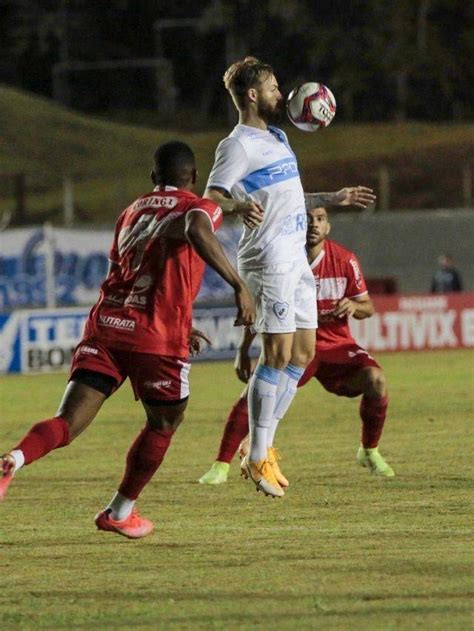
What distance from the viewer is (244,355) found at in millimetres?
9891

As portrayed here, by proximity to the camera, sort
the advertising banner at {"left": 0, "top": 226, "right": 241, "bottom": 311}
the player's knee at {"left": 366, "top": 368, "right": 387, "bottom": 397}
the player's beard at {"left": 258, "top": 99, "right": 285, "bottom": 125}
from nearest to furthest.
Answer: the player's beard at {"left": 258, "top": 99, "right": 285, "bottom": 125} < the player's knee at {"left": 366, "top": 368, "right": 387, "bottom": 397} < the advertising banner at {"left": 0, "top": 226, "right": 241, "bottom": 311}

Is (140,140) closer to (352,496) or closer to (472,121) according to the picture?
(472,121)

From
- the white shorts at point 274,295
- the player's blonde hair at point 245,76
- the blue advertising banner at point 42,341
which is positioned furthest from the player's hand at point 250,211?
the blue advertising banner at point 42,341

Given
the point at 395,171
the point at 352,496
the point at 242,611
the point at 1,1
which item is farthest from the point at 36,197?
the point at 242,611

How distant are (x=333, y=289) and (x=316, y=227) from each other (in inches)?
18.0

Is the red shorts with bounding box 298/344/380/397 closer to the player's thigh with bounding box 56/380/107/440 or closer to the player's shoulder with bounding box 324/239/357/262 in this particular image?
the player's shoulder with bounding box 324/239/357/262

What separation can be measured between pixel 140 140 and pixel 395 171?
48.7ft

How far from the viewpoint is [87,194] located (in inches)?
1969

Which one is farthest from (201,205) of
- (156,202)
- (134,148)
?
(134,148)

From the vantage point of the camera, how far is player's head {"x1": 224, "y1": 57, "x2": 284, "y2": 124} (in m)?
9.11

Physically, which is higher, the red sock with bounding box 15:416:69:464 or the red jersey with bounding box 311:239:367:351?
the red jersey with bounding box 311:239:367:351

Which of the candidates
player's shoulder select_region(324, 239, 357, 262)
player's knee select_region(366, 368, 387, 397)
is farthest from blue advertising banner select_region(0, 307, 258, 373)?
player's knee select_region(366, 368, 387, 397)

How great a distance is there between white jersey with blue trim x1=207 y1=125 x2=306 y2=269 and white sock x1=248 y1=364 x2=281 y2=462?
24.7 inches

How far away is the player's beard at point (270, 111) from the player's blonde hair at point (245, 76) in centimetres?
11
